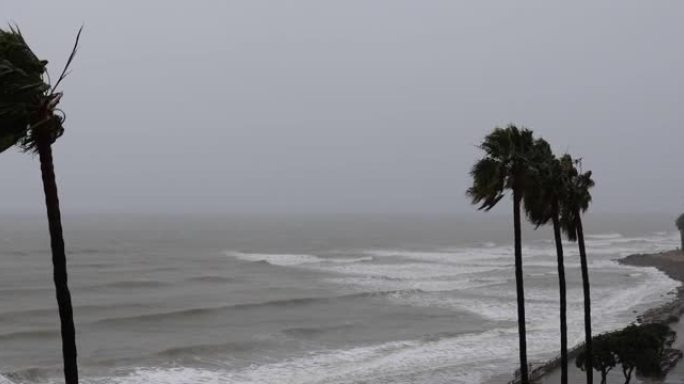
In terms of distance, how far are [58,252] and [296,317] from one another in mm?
41578

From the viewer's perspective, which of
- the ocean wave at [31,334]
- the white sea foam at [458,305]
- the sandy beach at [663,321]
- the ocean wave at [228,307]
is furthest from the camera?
the ocean wave at [228,307]

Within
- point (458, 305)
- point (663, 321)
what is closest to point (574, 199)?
point (663, 321)

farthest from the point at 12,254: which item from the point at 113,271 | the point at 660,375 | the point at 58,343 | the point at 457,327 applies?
the point at 660,375

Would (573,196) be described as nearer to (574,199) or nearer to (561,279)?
(574,199)

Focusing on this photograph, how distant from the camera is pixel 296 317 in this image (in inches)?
1970

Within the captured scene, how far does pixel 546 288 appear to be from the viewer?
66000mm

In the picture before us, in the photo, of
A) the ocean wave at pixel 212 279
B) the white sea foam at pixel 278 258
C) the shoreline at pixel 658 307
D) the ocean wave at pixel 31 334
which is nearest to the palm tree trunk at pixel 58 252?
the shoreline at pixel 658 307

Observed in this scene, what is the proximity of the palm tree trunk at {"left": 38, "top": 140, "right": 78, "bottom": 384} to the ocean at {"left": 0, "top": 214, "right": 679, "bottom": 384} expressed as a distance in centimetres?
1058

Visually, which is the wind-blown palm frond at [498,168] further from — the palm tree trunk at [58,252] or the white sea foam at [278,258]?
the white sea foam at [278,258]

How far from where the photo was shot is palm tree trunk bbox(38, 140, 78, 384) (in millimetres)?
8836

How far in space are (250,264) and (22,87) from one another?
8899 centimetres

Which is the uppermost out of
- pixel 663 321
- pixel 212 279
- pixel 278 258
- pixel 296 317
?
pixel 278 258

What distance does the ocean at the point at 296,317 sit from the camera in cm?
3281

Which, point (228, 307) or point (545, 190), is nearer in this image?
point (545, 190)
